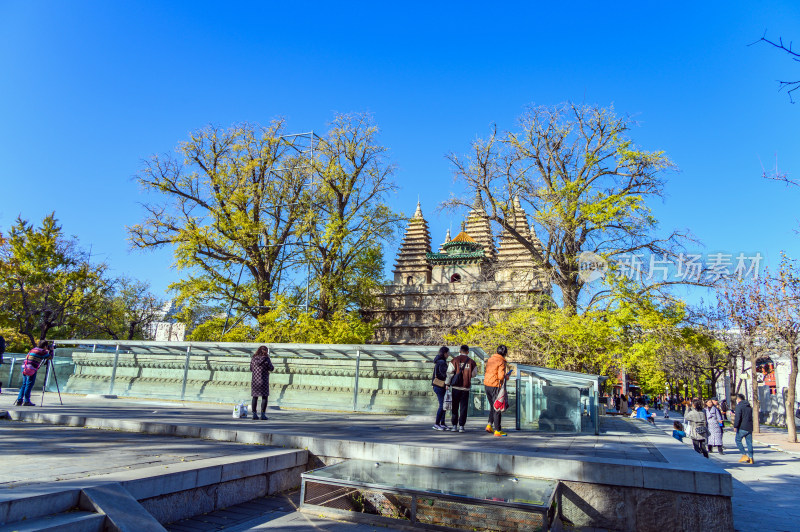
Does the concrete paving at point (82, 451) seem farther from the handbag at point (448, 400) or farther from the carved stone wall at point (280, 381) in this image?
the carved stone wall at point (280, 381)

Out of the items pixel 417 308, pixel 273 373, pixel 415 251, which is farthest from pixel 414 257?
pixel 273 373

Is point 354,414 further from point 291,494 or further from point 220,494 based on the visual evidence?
point 220,494

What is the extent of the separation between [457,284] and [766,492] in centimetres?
3917

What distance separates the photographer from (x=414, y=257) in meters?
68.1

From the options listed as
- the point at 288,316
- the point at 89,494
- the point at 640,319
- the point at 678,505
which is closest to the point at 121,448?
the point at 89,494

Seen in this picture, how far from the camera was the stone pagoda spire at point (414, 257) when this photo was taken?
66.9 metres

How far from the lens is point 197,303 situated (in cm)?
2745

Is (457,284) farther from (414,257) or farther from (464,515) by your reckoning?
(464,515)

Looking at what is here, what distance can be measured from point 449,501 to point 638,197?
59.6 feet

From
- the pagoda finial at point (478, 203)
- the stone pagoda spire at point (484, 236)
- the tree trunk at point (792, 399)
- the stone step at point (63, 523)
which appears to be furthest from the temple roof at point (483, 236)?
the stone step at point (63, 523)

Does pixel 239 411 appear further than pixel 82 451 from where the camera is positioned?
Yes

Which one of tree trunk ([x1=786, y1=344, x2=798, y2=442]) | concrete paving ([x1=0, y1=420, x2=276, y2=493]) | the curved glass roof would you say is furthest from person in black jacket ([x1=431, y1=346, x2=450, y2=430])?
tree trunk ([x1=786, y1=344, x2=798, y2=442])

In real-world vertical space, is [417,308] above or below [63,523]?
above

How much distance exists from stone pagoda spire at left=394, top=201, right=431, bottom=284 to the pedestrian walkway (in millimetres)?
51309
